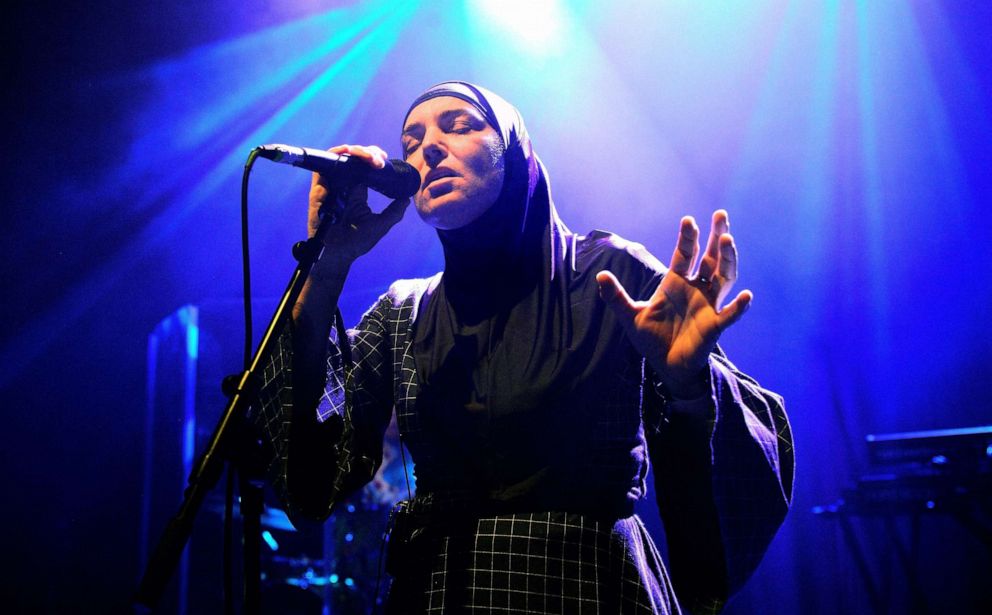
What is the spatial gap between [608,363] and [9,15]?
389cm

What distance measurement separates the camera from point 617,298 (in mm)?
1338

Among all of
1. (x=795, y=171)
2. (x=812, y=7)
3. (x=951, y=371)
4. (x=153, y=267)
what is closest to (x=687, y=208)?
(x=795, y=171)

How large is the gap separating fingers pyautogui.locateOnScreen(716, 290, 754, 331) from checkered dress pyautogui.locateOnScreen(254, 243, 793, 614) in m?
0.17

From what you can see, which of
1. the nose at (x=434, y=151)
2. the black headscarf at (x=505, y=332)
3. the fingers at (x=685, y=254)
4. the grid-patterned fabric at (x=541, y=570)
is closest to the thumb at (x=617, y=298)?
the fingers at (x=685, y=254)

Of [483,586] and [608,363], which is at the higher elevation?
[608,363]

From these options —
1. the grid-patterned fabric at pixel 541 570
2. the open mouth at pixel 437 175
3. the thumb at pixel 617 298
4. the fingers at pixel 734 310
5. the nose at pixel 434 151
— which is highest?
the nose at pixel 434 151

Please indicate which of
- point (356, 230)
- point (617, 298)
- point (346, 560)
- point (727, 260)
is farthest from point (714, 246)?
point (346, 560)

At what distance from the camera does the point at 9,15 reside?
383 cm

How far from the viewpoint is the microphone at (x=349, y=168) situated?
1.38m

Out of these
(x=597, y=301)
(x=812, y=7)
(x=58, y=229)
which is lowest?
(x=597, y=301)

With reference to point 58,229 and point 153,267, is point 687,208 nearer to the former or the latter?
point 153,267

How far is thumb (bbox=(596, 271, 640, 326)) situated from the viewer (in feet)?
4.33

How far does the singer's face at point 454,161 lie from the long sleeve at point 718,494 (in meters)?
0.64

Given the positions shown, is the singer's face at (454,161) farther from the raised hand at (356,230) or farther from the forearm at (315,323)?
the forearm at (315,323)
